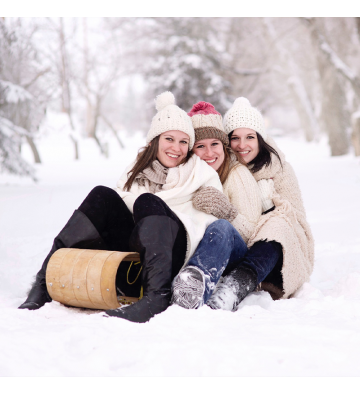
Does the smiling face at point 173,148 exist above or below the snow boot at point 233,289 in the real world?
above

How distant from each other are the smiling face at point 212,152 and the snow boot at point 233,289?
756 mm

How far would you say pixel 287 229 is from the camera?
96.9 inches

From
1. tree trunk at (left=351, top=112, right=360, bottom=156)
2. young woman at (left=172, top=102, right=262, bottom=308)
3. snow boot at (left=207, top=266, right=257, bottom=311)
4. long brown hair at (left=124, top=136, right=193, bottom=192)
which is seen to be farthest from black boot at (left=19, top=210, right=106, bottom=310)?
tree trunk at (left=351, top=112, right=360, bottom=156)

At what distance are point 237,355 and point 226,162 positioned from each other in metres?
1.50

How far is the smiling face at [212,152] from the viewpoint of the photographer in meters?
2.74

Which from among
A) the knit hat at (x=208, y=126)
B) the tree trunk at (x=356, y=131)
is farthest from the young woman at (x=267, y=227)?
the tree trunk at (x=356, y=131)

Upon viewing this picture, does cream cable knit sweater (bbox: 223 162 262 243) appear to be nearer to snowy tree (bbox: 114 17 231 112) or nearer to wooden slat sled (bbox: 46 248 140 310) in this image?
wooden slat sled (bbox: 46 248 140 310)

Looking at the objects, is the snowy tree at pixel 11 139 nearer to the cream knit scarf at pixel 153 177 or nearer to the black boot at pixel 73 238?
the cream knit scarf at pixel 153 177

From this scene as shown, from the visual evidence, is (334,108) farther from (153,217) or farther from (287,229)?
(153,217)

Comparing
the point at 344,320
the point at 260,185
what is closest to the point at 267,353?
the point at 344,320

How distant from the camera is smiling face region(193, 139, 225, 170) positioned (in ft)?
8.98

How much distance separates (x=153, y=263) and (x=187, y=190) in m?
0.61

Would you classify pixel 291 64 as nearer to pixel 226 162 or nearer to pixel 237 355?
pixel 226 162

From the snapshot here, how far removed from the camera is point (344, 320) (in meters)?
1.85
